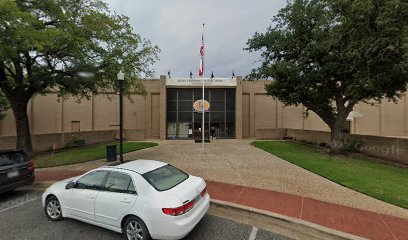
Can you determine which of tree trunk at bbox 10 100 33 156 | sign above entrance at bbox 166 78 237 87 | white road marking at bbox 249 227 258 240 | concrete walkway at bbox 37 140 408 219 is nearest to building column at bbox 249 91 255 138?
sign above entrance at bbox 166 78 237 87

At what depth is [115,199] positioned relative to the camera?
4.67 m

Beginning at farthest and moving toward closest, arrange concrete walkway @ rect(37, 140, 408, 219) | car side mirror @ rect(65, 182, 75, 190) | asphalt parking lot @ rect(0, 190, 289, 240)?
concrete walkway @ rect(37, 140, 408, 219) → car side mirror @ rect(65, 182, 75, 190) → asphalt parking lot @ rect(0, 190, 289, 240)

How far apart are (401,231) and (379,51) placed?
1143cm

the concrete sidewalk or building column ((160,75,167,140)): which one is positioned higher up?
building column ((160,75,167,140))

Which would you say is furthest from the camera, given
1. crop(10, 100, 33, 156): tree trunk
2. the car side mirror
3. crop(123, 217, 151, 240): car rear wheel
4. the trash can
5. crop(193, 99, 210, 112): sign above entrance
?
crop(193, 99, 210, 112): sign above entrance

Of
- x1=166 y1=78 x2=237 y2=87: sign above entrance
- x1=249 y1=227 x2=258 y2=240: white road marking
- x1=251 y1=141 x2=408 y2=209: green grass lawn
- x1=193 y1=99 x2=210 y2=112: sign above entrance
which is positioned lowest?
x1=249 y1=227 x2=258 y2=240: white road marking

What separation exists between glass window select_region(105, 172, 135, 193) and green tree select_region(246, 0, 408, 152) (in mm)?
13140

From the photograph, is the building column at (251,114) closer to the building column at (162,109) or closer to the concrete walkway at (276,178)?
the building column at (162,109)

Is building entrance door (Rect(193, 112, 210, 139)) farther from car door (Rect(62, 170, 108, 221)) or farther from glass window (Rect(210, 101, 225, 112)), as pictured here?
car door (Rect(62, 170, 108, 221))

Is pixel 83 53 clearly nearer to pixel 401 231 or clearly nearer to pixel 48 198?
pixel 48 198

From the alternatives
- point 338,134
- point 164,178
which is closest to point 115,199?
point 164,178

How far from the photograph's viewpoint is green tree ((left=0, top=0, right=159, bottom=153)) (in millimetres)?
9859

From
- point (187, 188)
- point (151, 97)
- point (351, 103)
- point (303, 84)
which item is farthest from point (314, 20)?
point (151, 97)

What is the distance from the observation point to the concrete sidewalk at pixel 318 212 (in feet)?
16.3
